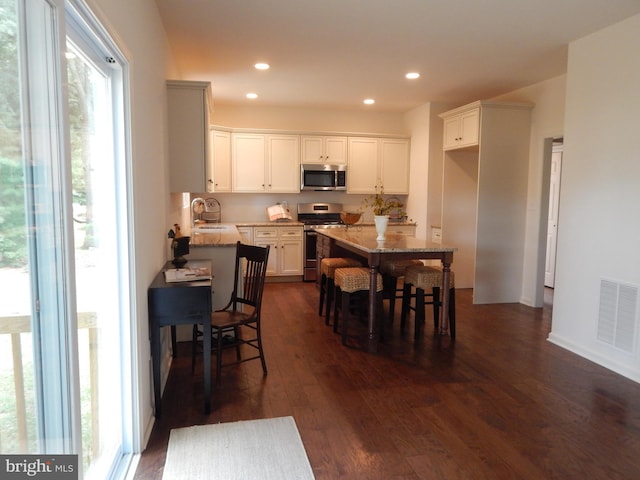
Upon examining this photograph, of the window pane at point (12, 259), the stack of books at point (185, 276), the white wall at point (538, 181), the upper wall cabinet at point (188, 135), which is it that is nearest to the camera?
the window pane at point (12, 259)

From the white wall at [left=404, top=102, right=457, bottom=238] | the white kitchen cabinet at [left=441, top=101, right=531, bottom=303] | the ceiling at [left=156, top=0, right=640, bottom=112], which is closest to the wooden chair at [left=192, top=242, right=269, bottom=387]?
the ceiling at [left=156, top=0, right=640, bottom=112]

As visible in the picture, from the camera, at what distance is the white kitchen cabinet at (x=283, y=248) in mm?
6324

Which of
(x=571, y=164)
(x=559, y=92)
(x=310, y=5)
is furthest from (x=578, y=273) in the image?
(x=310, y=5)

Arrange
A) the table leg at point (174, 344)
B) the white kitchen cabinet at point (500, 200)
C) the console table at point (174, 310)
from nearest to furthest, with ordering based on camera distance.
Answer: the console table at point (174, 310)
the table leg at point (174, 344)
the white kitchen cabinet at point (500, 200)

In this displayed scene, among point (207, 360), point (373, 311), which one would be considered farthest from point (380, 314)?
point (207, 360)

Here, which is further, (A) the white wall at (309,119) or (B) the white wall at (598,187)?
(A) the white wall at (309,119)

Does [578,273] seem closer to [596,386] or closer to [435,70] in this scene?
[596,386]

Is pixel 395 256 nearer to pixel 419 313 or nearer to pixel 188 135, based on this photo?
pixel 419 313

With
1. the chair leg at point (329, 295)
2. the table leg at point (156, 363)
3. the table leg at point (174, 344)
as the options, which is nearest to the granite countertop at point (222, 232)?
the table leg at point (174, 344)

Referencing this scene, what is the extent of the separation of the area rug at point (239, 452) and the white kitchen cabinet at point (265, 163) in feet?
14.6

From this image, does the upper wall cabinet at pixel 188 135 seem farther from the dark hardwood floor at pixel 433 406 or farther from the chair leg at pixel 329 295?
the chair leg at pixel 329 295

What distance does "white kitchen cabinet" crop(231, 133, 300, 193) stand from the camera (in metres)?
6.39

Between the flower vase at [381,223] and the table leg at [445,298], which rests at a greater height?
the flower vase at [381,223]

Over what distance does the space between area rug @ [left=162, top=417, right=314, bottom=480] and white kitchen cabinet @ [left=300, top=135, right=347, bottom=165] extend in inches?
184
